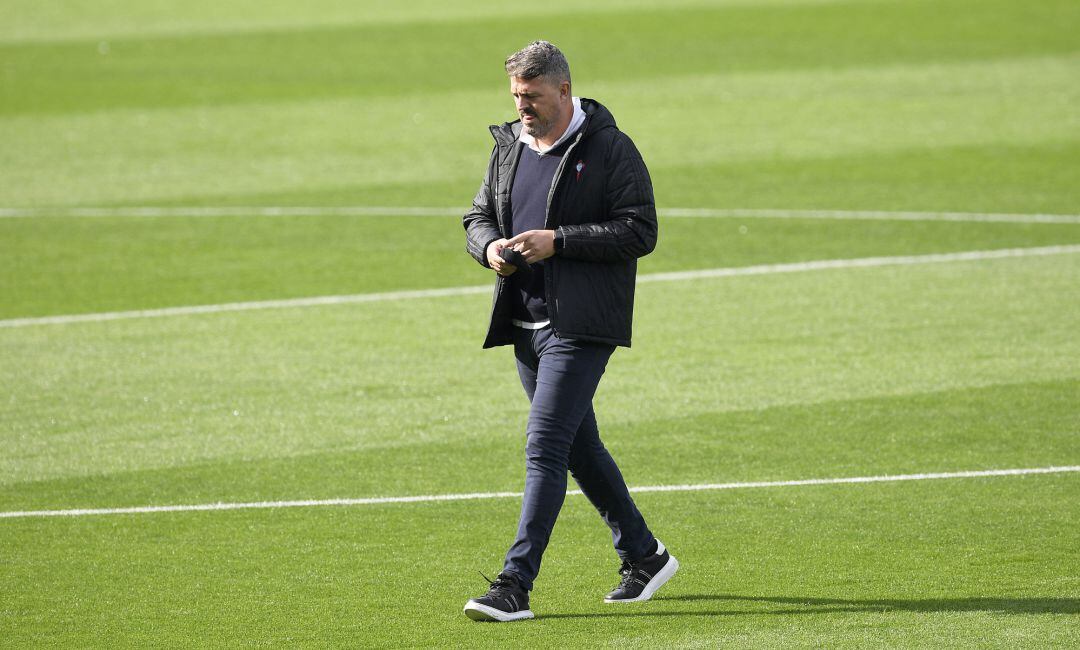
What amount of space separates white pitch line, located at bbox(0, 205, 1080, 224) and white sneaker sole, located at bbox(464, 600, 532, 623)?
985cm

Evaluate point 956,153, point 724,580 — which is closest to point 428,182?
point 956,153

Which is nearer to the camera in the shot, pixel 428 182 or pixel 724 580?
pixel 724 580

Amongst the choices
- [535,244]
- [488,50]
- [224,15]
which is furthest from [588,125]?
[224,15]

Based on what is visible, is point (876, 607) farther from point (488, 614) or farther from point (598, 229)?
point (598, 229)

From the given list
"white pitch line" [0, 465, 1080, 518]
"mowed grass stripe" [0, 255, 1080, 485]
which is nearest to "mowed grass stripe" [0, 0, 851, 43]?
"mowed grass stripe" [0, 255, 1080, 485]

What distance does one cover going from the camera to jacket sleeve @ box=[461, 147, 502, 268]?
261 inches

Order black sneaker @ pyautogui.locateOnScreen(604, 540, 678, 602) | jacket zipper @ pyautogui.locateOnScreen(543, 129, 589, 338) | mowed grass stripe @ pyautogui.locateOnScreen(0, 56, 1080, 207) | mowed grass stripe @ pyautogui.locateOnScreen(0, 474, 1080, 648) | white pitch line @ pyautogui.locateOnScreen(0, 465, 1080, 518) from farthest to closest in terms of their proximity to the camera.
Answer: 1. mowed grass stripe @ pyautogui.locateOnScreen(0, 56, 1080, 207)
2. white pitch line @ pyautogui.locateOnScreen(0, 465, 1080, 518)
3. black sneaker @ pyautogui.locateOnScreen(604, 540, 678, 602)
4. jacket zipper @ pyautogui.locateOnScreen(543, 129, 589, 338)
5. mowed grass stripe @ pyautogui.locateOnScreen(0, 474, 1080, 648)

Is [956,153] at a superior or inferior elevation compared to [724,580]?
superior

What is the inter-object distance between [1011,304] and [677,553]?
5752 mm

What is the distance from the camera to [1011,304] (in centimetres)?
1209

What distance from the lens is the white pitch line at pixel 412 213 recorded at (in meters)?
15.4

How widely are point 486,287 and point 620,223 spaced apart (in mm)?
6766

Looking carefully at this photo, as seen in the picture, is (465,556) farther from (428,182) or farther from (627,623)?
(428,182)

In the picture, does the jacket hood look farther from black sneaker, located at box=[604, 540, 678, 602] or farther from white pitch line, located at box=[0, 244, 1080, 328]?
white pitch line, located at box=[0, 244, 1080, 328]
